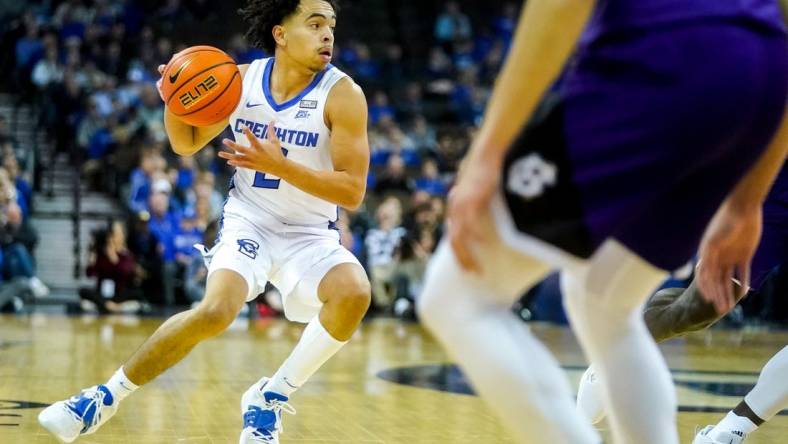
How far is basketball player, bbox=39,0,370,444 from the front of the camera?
425cm

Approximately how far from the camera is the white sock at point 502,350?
2439mm

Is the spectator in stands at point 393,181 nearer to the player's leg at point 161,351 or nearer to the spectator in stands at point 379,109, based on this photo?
the spectator in stands at point 379,109

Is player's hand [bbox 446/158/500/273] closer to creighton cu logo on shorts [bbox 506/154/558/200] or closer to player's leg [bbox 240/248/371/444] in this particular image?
creighton cu logo on shorts [bbox 506/154/558/200]

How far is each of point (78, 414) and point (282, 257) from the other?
3.42 ft

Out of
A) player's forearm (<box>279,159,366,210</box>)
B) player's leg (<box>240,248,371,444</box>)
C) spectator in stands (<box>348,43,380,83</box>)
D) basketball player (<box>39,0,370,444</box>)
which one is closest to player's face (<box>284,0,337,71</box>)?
basketball player (<box>39,0,370,444</box>)

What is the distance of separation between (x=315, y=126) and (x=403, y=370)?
323 centimetres

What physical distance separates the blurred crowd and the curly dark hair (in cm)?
638

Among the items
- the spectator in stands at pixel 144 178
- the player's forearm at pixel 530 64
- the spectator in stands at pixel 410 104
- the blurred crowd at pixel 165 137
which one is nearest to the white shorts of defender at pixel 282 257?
the player's forearm at pixel 530 64

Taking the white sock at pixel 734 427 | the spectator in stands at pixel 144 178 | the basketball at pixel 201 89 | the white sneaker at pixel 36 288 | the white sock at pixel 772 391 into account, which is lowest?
the white sneaker at pixel 36 288

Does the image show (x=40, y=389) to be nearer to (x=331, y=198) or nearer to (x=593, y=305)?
(x=331, y=198)

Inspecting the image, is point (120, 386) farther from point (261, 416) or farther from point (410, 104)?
point (410, 104)

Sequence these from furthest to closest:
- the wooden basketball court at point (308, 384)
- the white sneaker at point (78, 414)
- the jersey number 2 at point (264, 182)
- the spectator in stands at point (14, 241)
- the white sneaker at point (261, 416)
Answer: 1. the spectator in stands at point (14, 241)
2. the wooden basketball court at point (308, 384)
3. the jersey number 2 at point (264, 182)
4. the white sneaker at point (261, 416)
5. the white sneaker at point (78, 414)

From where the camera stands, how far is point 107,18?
16.8 metres

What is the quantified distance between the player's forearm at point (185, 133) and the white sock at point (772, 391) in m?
2.42
